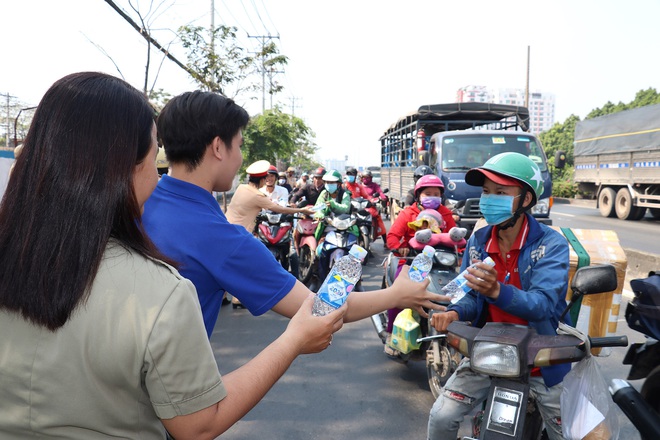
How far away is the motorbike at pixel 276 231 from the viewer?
24.1 ft

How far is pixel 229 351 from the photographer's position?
4.80 m

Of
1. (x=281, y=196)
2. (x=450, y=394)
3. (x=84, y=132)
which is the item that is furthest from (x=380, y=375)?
(x=281, y=196)

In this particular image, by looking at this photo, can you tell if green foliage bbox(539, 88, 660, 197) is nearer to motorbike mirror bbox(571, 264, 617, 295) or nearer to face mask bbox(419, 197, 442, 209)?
face mask bbox(419, 197, 442, 209)

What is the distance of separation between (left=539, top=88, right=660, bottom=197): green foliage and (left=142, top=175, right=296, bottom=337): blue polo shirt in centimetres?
2881

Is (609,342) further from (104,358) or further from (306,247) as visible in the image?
(306,247)

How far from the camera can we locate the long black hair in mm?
938

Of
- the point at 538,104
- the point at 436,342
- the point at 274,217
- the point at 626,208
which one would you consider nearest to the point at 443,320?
the point at 436,342

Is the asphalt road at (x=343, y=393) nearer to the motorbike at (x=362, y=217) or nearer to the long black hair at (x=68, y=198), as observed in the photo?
the motorbike at (x=362, y=217)

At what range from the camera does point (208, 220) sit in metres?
1.60

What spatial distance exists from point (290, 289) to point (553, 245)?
1.20 m

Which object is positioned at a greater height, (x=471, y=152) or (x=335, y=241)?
(x=471, y=152)

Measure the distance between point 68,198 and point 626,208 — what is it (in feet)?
60.4

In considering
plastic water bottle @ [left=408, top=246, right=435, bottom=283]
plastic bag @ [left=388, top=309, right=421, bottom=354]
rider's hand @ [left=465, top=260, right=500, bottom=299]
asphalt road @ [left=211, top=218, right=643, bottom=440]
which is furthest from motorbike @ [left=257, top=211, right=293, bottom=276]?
rider's hand @ [left=465, top=260, right=500, bottom=299]

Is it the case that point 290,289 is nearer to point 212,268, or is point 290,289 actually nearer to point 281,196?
point 212,268
